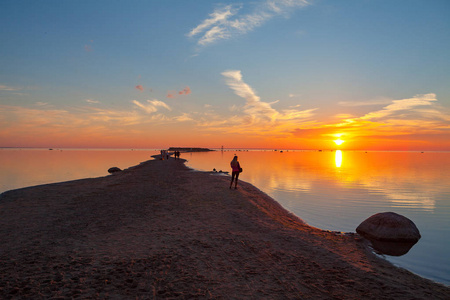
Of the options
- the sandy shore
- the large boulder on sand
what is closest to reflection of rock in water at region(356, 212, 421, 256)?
the large boulder on sand

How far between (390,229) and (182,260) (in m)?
10.8

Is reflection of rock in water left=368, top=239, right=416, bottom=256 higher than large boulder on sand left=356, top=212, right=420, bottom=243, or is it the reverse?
large boulder on sand left=356, top=212, right=420, bottom=243

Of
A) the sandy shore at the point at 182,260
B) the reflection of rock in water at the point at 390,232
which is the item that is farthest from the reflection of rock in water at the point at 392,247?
the sandy shore at the point at 182,260

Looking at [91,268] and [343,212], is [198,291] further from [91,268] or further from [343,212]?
[343,212]

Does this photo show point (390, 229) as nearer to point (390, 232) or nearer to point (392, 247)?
point (390, 232)

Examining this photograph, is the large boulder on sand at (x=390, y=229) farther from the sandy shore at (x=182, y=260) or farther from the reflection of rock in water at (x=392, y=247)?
the sandy shore at (x=182, y=260)

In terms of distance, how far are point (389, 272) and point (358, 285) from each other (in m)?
2.35

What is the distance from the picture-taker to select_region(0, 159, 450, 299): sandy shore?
620cm

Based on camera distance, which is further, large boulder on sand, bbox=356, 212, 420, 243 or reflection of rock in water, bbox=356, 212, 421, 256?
large boulder on sand, bbox=356, 212, 420, 243

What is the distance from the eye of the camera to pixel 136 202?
1706 centimetres

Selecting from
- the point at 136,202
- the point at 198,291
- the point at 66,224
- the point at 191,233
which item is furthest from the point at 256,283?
the point at 136,202

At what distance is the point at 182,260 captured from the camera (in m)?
7.89

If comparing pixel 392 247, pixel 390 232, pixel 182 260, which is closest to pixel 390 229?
pixel 390 232

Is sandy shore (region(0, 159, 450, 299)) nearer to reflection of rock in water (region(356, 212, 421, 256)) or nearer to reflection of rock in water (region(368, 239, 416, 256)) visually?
reflection of rock in water (region(368, 239, 416, 256))
